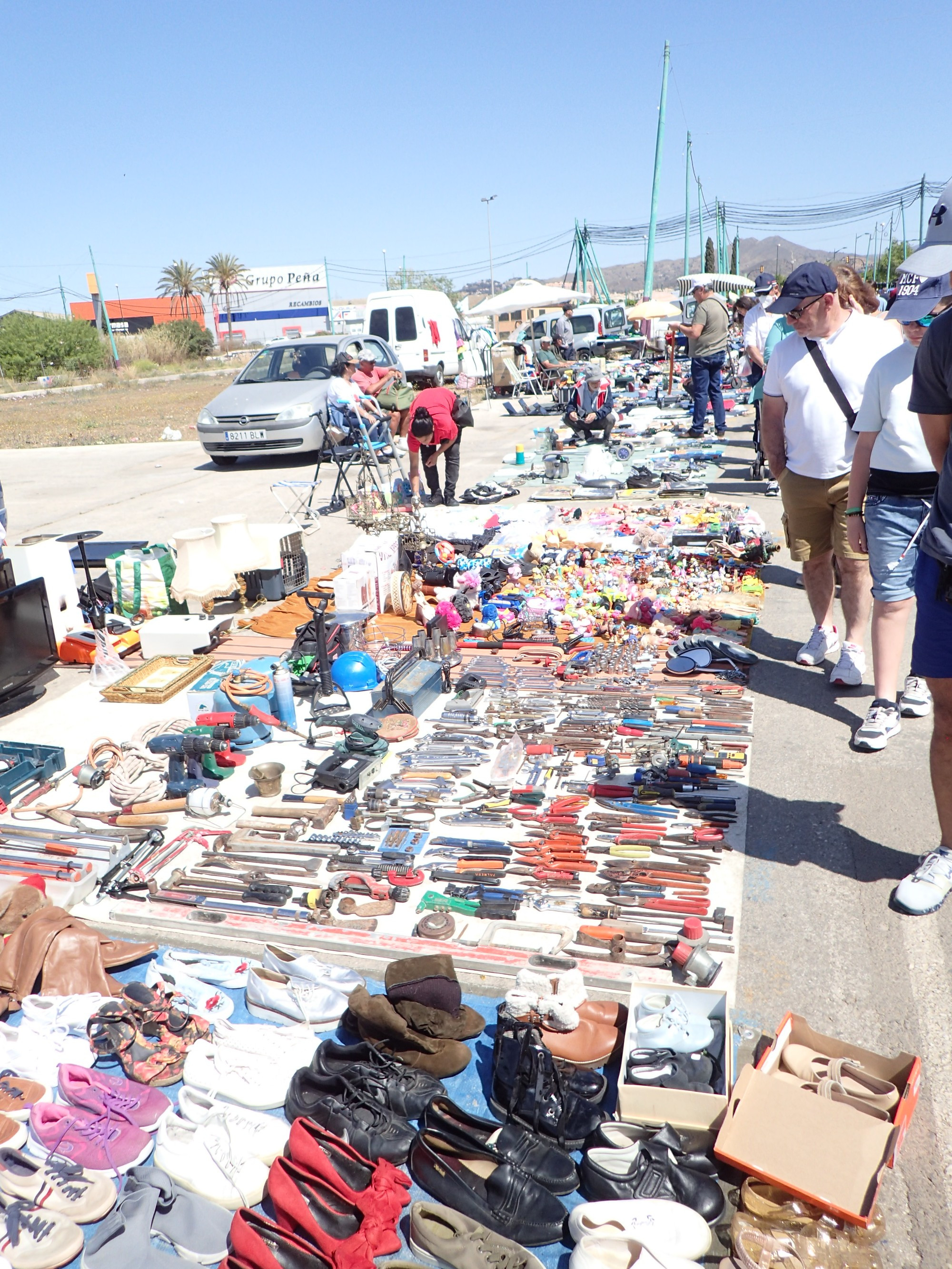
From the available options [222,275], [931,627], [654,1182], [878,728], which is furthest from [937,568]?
[222,275]

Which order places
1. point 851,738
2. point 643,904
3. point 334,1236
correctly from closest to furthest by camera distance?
point 334,1236, point 643,904, point 851,738

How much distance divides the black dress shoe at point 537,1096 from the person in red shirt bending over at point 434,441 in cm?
830

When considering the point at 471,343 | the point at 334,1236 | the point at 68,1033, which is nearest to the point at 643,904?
the point at 334,1236

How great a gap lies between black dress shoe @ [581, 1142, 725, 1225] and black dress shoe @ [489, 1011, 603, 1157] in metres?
0.15

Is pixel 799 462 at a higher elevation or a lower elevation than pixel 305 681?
higher

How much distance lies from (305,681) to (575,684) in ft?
5.95

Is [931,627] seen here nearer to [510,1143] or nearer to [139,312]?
[510,1143]

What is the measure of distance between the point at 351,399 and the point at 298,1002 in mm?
9224

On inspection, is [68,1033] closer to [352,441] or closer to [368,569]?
[368,569]

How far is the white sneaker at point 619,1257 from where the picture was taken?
2107 millimetres

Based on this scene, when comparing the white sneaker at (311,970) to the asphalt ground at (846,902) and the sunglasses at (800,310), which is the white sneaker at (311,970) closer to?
the asphalt ground at (846,902)

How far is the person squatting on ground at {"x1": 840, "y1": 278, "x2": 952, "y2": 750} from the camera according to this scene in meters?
4.16

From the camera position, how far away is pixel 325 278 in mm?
70750

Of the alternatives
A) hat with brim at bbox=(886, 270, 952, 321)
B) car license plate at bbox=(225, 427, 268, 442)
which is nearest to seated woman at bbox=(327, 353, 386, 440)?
car license plate at bbox=(225, 427, 268, 442)
